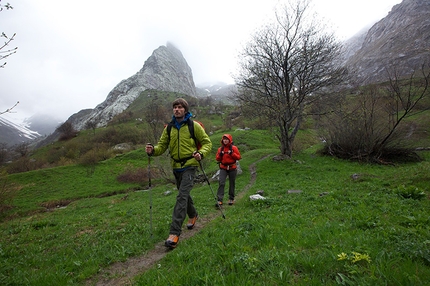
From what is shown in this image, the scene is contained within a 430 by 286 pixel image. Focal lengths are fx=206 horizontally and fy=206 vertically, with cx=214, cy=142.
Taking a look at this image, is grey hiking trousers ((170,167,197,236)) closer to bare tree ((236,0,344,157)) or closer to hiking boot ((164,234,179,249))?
hiking boot ((164,234,179,249))

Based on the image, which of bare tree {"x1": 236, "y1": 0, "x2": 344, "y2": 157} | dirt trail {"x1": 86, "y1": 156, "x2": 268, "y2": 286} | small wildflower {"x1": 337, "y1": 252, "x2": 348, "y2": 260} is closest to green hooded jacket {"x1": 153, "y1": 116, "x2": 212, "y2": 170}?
dirt trail {"x1": 86, "y1": 156, "x2": 268, "y2": 286}

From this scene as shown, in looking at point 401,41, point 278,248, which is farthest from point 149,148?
point 401,41

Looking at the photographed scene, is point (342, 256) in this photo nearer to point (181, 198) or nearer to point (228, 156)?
point (181, 198)

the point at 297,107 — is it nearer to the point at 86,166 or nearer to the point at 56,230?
the point at 56,230

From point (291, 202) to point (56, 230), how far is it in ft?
31.1

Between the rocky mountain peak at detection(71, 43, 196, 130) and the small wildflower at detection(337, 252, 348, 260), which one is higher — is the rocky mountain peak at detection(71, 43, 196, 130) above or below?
above

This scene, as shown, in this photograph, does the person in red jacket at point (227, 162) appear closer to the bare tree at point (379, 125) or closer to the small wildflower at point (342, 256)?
the small wildflower at point (342, 256)

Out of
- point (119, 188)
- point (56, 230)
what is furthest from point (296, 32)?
point (119, 188)

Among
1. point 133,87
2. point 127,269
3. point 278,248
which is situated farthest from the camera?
point 133,87

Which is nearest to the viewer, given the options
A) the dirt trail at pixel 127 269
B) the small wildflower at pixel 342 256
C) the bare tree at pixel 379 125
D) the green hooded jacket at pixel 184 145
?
the small wildflower at pixel 342 256

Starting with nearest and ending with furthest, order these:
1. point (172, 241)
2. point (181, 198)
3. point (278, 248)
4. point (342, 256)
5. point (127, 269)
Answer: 1. point (342, 256)
2. point (278, 248)
3. point (127, 269)
4. point (172, 241)
5. point (181, 198)

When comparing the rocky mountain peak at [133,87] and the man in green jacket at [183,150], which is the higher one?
the rocky mountain peak at [133,87]

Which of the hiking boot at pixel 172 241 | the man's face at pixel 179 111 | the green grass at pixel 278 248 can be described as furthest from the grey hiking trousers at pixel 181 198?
the man's face at pixel 179 111

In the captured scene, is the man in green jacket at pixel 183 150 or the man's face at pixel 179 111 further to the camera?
the man's face at pixel 179 111
